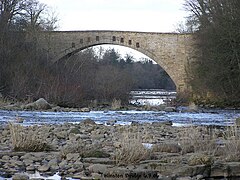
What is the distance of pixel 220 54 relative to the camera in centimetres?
3005

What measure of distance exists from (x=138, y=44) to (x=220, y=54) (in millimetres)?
24419

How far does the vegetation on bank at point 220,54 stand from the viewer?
29.5 m

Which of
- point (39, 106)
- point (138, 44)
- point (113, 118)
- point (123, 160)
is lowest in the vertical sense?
point (113, 118)

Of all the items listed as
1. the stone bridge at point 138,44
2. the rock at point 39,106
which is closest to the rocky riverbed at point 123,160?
the rock at point 39,106

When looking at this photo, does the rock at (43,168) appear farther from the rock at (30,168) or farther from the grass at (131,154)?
the grass at (131,154)

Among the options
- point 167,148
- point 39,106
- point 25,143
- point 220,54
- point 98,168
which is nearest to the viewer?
point 98,168

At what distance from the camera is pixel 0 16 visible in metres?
38.5

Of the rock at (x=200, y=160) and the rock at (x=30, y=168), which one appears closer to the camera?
the rock at (x=30, y=168)

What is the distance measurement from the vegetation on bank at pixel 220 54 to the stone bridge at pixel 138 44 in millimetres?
17537

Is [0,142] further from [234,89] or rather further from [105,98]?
[105,98]

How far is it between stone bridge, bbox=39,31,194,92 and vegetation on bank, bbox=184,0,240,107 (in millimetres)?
17537

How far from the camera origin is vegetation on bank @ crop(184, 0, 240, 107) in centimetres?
2945

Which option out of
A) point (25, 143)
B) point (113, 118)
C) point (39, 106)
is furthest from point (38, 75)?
point (25, 143)

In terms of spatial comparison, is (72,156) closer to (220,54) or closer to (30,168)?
(30,168)
